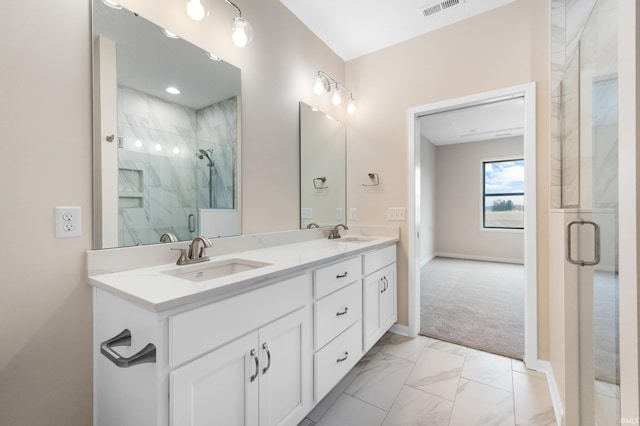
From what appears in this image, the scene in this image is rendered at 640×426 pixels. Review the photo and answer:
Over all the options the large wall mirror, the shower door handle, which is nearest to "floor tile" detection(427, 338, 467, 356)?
the shower door handle

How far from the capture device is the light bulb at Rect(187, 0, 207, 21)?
133cm

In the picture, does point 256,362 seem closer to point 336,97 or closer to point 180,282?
point 180,282

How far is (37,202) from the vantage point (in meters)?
0.98

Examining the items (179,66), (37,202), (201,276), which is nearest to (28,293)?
(37,202)

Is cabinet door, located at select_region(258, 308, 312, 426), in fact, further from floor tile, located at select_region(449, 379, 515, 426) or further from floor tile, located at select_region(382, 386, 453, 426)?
floor tile, located at select_region(449, 379, 515, 426)

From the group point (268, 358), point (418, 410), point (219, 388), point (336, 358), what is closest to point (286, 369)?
point (268, 358)

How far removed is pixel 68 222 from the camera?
1.04 meters

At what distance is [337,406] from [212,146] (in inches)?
64.7

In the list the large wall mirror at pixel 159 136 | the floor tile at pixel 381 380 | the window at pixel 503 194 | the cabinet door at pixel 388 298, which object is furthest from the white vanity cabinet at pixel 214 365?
the window at pixel 503 194

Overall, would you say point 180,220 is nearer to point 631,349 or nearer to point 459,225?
point 631,349

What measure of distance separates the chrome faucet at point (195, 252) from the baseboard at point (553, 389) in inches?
77.2

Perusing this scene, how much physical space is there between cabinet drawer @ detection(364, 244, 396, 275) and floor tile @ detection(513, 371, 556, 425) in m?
1.10

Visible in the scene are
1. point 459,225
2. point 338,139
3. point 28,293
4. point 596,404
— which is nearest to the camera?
point 28,293

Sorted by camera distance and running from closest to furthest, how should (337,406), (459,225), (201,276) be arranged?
(201,276) < (337,406) < (459,225)
